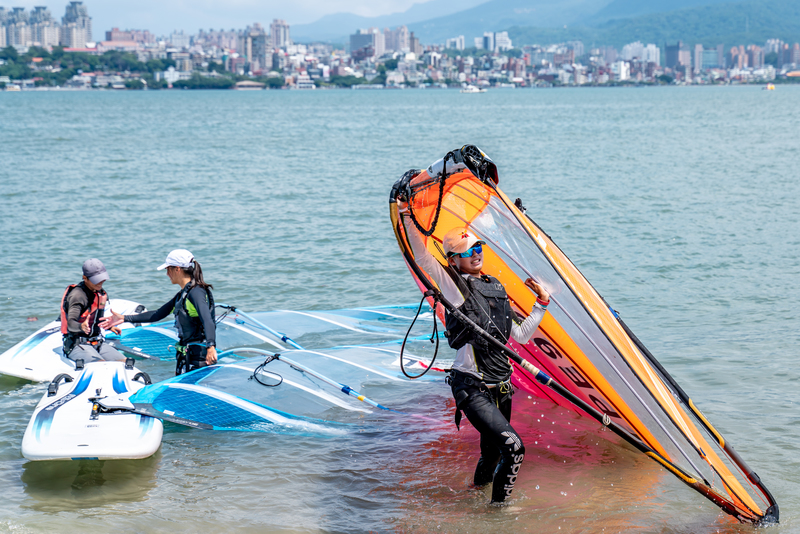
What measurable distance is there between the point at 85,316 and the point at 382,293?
24.9 ft

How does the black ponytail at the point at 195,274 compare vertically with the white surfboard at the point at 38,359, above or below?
above

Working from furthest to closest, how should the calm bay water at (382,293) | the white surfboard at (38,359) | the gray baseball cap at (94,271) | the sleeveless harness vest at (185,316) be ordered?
the white surfboard at (38,359)
the gray baseball cap at (94,271)
the sleeveless harness vest at (185,316)
the calm bay water at (382,293)

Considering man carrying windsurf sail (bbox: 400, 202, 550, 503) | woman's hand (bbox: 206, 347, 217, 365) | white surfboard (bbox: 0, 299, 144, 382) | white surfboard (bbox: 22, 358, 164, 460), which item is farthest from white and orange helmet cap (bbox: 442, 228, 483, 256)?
white surfboard (bbox: 0, 299, 144, 382)

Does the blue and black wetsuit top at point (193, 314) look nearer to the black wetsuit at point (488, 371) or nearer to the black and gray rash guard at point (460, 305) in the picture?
the black and gray rash guard at point (460, 305)

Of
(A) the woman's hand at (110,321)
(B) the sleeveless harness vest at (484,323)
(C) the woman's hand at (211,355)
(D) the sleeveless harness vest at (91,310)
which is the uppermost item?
(B) the sleeveless harness vest at (484,323)

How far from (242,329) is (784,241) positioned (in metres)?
14.4

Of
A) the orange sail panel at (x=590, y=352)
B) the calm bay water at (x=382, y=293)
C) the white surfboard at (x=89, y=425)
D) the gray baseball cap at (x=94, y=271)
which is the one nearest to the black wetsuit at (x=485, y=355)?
the orange sail panel at (x=590, y=352)

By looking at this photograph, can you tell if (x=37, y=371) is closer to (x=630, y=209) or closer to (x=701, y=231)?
(x=701, y=231)

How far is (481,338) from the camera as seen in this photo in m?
6.28

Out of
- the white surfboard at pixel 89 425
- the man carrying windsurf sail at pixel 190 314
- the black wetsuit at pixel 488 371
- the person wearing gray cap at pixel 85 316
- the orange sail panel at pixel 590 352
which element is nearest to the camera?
the black wetsuit at pixel 488 371

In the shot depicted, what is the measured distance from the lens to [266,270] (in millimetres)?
18031

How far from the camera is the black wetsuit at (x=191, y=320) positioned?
8.67 meters

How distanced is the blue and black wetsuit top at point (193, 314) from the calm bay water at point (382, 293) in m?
1.15

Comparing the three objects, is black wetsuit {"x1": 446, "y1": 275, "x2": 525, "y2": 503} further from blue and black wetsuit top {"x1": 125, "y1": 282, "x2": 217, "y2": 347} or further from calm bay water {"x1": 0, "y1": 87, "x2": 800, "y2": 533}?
blue and black wetsuit top {"x1": 125, "y1": 282, "x2": 217, "y2": 347}
